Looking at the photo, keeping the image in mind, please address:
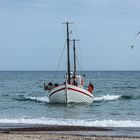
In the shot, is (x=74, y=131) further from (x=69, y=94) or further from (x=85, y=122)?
(x=69, y=94)

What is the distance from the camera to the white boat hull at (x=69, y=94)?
50250 mm

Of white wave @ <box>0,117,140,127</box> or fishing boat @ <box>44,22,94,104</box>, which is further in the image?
fishing boat @ <box>44,22,94,104</box>

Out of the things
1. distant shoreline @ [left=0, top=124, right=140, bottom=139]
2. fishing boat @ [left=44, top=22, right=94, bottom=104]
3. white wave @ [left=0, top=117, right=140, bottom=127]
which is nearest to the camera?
distant shoreline @ [left=0, top=124, right=140, bottom=139]

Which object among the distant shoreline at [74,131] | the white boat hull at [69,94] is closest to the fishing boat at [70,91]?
the white boat hull at [69,94]

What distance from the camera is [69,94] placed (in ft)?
167

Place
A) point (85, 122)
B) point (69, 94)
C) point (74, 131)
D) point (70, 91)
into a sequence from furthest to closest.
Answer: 1. point (69, 94)
2. point (70, 91)
3. point (85, 122)
4. point (74, 131)

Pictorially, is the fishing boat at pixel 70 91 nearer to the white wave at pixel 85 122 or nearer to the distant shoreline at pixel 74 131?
the white wave at pixel 85 122

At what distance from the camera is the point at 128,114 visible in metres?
41.9

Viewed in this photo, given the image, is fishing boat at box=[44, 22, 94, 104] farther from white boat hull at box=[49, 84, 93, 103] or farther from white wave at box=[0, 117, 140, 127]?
white wave at box=[0, 117, 140, 127]

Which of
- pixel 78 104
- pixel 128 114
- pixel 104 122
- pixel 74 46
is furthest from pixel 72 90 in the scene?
pixel 104 122

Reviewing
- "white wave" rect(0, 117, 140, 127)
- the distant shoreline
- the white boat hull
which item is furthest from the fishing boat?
the distant shoreline

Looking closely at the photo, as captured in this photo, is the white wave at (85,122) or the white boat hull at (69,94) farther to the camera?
the white boat hull at (69,94)

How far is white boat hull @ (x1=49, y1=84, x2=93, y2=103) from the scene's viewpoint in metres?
50.2

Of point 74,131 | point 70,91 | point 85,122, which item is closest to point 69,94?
point 70,91
